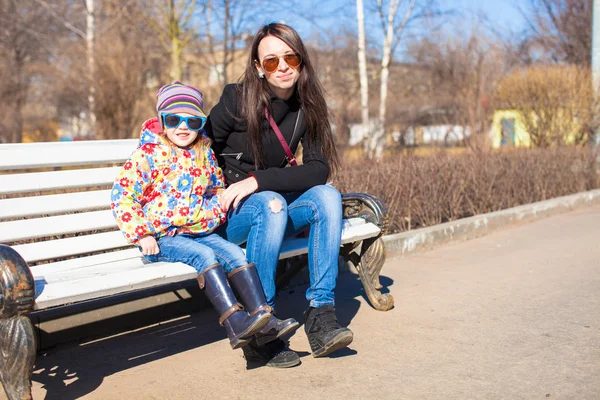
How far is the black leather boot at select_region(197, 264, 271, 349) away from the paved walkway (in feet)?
0.80

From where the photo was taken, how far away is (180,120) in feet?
10.2

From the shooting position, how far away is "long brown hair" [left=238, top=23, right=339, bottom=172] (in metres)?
3.38

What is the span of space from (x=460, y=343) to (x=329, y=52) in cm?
1887

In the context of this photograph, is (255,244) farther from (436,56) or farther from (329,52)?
(436,56)

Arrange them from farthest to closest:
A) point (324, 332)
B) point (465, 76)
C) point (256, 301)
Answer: point (465, 76) < point (324, 332) < point (256, 301)

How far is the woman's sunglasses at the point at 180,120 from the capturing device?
10.2 feet

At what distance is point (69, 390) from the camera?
289 centimetres

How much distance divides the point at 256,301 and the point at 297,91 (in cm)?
122

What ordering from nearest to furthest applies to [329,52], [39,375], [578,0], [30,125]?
[39,375] < [578,0] < [329,52] < [30,125]

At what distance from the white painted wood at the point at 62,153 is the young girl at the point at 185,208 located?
0.48 metres

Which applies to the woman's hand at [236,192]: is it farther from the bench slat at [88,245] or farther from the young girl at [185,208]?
the bench slat at [88,245]

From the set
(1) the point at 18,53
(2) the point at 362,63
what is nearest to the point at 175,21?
(2) the point at 362,63

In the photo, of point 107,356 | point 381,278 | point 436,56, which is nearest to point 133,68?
point 381,278

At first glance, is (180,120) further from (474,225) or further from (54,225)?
(474,225)
